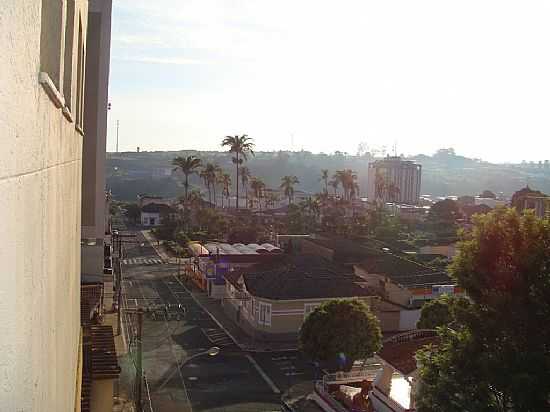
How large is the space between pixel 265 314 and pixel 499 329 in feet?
66.0

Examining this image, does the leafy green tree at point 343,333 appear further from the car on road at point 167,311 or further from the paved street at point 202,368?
the car on road at point 167,311

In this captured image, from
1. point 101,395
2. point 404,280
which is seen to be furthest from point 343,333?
point 404,280

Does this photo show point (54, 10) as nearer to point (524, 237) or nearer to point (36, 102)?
point (36, 102)

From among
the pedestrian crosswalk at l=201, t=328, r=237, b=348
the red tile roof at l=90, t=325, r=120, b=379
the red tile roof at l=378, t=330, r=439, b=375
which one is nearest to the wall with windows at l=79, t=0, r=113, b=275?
the red tile roof at l=90, t=325, r=120, b=379

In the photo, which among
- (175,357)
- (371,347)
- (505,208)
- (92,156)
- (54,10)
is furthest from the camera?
(175,357)

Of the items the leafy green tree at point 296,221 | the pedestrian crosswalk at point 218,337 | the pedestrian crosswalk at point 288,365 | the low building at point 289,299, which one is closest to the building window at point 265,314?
the low building at point 289,299

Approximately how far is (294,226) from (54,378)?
6371 cm

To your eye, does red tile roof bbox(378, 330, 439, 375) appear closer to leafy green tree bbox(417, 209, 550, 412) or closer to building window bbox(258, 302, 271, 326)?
leafy green tree bbox(417, 209, 550, 412)

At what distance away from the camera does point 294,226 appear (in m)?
66.9

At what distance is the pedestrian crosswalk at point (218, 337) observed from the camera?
29.2 m

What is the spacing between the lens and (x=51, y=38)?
274 centimetres

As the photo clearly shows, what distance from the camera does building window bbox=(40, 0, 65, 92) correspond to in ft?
8.17

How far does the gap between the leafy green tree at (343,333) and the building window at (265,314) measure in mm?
6825

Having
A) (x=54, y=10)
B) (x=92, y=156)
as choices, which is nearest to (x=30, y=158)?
(x=54, y=10)
